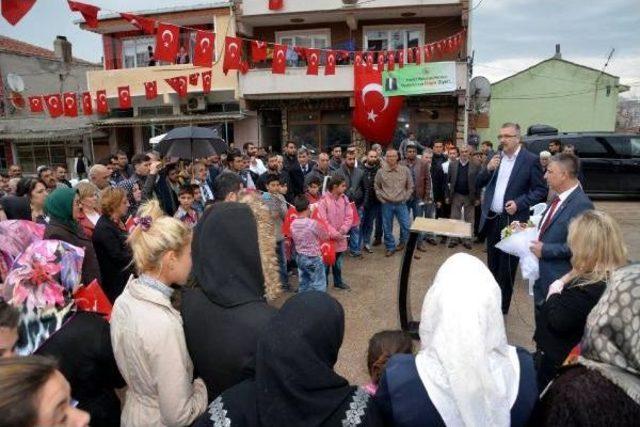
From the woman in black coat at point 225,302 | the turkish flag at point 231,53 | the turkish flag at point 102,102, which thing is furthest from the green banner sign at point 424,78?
the woman in black coat at point 225,302

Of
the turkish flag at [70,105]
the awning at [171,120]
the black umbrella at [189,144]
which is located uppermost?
the turkish flag at [70,105]

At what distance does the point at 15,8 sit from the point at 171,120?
11833 millimetres

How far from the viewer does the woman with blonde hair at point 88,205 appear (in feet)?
13.2

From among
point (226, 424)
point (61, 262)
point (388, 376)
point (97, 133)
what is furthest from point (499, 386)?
point (97, 133)

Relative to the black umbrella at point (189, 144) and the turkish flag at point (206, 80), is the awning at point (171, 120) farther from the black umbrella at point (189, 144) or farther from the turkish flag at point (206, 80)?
the black umbrella at point (189, 144)

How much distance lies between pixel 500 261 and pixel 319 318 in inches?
152

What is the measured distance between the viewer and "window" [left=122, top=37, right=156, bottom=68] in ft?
58.5

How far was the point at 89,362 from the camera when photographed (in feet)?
6.37

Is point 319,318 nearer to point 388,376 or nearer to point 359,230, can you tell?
point 388,376

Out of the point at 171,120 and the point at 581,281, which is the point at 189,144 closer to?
the point at 581,281

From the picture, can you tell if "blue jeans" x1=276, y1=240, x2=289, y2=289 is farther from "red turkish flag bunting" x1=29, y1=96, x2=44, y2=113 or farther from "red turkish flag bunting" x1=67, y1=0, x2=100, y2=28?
"red turkish flag bunting" x1=29, y1=96, x2=44, y2=113

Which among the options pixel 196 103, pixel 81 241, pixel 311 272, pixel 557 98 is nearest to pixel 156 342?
pixel 81 241

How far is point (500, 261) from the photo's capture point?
466cm

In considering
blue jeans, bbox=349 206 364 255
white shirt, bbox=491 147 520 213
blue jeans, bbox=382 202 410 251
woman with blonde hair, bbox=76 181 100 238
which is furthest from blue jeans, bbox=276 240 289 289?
white shirt, bbox=491 147 520 213
